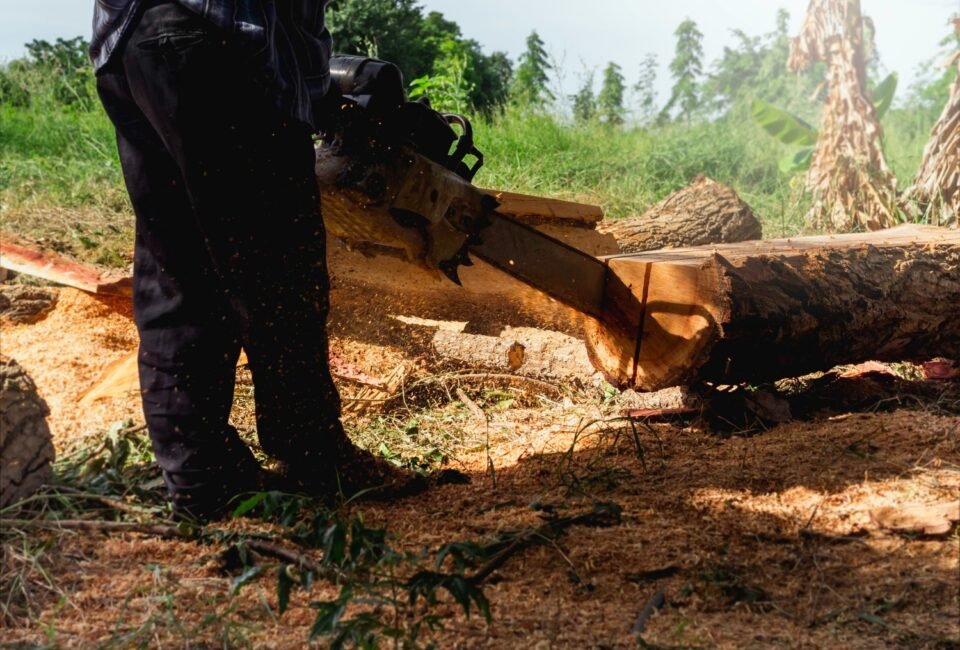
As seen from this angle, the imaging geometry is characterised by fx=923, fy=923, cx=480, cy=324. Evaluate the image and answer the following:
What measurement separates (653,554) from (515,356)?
1.82 metres

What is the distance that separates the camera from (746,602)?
170 cm

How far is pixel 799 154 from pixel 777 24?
8210 mm

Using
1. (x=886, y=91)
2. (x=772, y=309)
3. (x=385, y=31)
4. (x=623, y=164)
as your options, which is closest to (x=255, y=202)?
(x=772, y=309)

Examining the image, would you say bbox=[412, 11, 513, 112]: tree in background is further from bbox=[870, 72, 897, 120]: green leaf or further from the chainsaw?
the chainsaw

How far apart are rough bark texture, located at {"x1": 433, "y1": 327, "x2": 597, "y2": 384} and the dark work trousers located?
4.42ft

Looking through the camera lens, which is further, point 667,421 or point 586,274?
point 667,421

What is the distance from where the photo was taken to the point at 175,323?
2225 mm

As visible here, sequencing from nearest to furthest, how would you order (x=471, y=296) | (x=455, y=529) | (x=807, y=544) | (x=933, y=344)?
(x=807, y=544) → (x=455, y=529) → (x=933, y=344) → (x=471, y=296)

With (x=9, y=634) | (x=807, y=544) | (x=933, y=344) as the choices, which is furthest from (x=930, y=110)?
(x=9, y=634)

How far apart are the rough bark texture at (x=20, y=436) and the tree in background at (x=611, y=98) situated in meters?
6.98

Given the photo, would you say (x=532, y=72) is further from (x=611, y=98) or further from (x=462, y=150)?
(x=462, y=150)

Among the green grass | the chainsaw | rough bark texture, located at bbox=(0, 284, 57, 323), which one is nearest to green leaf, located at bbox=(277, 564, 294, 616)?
the chainsaw

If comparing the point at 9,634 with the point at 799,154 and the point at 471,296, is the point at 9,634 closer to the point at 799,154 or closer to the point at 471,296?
the point at 471,296

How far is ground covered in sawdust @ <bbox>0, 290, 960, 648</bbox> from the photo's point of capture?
1592 millimetres
